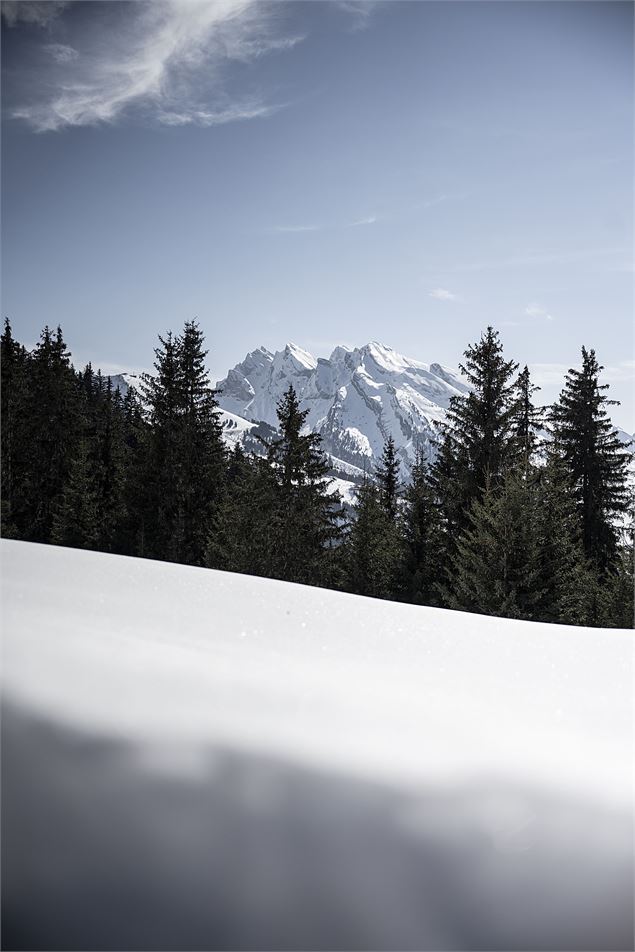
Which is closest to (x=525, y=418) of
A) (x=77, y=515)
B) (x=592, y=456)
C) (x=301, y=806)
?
(x=592, y=456)

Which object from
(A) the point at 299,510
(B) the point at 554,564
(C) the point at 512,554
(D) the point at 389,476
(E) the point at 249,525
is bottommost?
(B) the point at 554,564

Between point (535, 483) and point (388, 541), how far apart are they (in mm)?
9742

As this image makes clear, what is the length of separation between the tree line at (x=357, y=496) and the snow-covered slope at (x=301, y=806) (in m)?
12.9

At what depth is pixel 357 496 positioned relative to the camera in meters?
24.8

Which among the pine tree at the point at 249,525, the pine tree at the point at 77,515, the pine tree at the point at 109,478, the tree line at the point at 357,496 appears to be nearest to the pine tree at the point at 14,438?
the tree line at the point at 357,496

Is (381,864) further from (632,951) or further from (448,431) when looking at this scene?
(448,431)

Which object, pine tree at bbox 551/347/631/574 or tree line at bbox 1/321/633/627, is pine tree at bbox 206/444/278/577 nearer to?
tree line at bbox 1/321/633/627

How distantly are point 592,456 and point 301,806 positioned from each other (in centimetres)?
2779

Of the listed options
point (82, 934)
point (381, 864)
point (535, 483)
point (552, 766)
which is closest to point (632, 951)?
point (552, 766)

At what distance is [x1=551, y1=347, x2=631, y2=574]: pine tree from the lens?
2528 cm

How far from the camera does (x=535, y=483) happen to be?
50.9ft

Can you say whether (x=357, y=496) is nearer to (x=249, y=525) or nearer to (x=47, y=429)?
(x=249, y=525)

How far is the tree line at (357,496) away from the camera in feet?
47.4

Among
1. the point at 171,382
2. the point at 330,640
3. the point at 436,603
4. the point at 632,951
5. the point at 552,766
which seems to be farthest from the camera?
the point at 171,382
